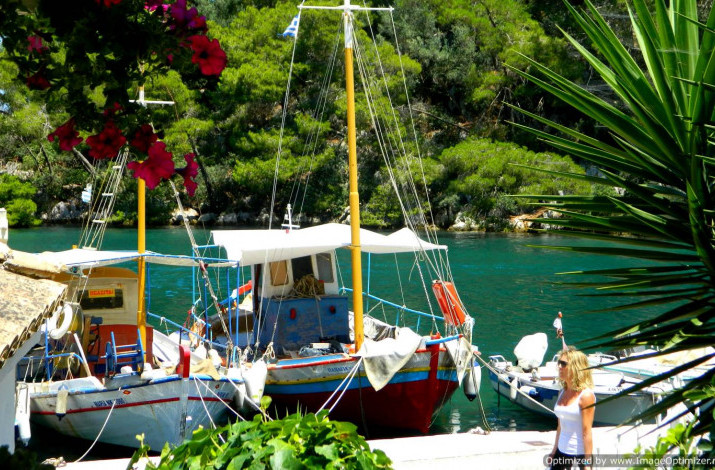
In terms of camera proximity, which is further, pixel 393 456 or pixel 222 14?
pixel 222 14

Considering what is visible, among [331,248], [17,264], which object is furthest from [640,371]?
[17,264]

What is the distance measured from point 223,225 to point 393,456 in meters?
52.6

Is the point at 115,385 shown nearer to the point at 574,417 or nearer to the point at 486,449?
the point at 486,449

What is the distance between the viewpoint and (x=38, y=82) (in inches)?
126

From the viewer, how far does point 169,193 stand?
5766cm

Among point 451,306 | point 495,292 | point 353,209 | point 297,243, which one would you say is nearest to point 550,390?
point 451,306

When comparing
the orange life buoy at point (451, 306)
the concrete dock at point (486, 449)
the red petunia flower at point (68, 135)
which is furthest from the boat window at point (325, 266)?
the red petunia flower at point (68, 135)

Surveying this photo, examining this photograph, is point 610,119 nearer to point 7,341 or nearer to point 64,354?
point 7,341

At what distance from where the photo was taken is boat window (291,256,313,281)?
16.0m

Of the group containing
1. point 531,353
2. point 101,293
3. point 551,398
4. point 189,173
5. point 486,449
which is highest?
point 189,173

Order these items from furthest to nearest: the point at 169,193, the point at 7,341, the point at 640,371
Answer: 1. the point at 169,193
2. the point at 640,371
3. the point at 7,341

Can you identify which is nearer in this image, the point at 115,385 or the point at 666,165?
the point at 666,165

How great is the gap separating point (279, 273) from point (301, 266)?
52cm

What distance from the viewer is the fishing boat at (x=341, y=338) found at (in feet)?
42.6
